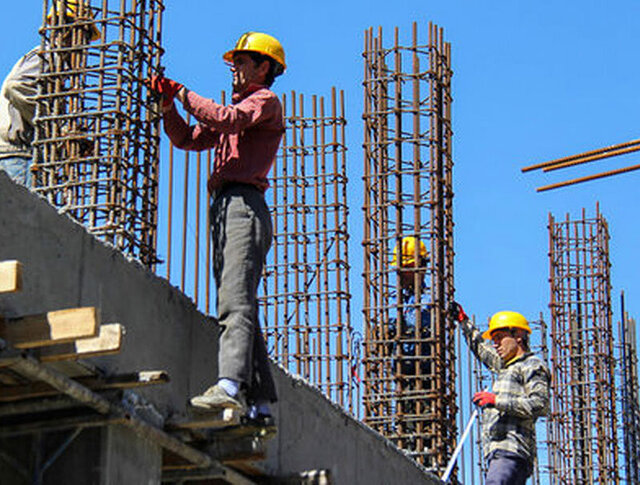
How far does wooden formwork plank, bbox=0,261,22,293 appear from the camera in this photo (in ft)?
19.6

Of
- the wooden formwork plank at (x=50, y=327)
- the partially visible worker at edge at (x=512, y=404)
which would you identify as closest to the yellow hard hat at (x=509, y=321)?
the partially visible worker at edge at (x=512, y=404)

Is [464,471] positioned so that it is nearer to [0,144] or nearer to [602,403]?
[0,144]

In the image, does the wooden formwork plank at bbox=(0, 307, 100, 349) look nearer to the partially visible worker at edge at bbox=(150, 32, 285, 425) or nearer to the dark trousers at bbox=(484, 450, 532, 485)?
the partially visible worker at edge at bbox=(150, 32, 285, 425)

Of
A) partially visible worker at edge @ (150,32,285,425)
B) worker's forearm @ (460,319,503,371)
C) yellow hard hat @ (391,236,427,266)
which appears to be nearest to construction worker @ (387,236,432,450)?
yellow hard hat @ (391,236,427,266)

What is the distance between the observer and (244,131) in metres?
7.90

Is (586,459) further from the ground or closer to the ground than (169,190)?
closer to the ground

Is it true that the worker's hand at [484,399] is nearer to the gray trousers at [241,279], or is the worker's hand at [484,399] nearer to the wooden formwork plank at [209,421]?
the gray trousers at [241,279]

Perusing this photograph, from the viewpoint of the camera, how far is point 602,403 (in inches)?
904

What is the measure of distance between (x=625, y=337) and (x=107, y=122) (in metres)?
16.0

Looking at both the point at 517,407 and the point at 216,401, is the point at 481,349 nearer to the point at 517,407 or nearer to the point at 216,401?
the point at 517,407

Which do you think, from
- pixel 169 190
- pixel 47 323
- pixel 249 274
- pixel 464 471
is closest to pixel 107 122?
pixel 169 190

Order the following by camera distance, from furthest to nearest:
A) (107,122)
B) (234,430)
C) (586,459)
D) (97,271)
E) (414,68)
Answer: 1. (586,459)
2. (414,68)
3. (107,122)
4. (234,430)
5. (97,271)

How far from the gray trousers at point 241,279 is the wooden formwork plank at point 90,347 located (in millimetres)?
1042

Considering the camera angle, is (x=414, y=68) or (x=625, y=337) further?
(x=625, y=337)
